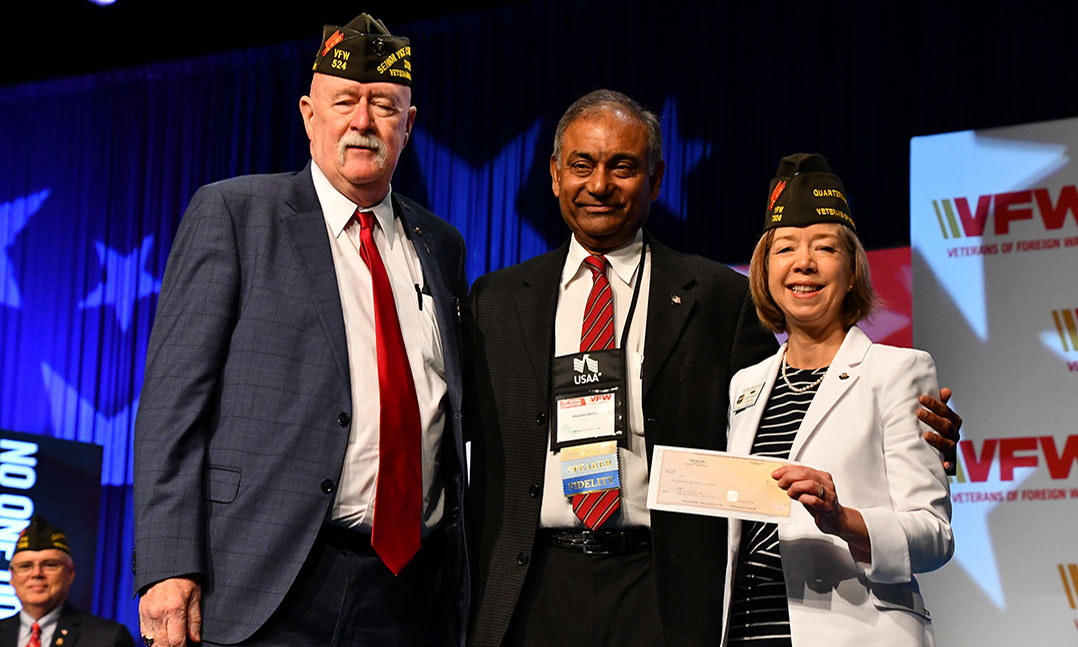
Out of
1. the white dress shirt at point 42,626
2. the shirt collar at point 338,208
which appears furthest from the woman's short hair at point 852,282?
the white dress shirt at point 42,626

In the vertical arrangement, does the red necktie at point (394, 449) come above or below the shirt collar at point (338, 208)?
below

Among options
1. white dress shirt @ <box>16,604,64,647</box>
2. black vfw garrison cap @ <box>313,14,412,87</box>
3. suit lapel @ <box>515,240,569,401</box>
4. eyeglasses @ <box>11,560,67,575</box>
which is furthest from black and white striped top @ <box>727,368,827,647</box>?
eyeglasses @ <box>11,560,67,575</box>

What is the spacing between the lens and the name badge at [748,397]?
107 inches

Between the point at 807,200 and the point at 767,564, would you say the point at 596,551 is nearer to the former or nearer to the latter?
the point at 767,564

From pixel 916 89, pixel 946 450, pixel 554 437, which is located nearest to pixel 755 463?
pixel 946 450

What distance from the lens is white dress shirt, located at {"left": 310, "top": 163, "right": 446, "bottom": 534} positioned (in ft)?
8.66

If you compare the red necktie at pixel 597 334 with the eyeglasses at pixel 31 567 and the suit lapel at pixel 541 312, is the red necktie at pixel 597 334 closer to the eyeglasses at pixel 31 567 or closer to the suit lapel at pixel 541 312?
the suit lapel at pixel 541 312

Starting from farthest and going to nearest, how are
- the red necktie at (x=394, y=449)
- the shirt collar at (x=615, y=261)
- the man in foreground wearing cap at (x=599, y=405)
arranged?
the shirt collar at (x=615, y=261)
the man in foreground wearing cap at (x=599, y=405)
the red necktie at (x=394, y=449)

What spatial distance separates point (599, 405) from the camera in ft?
9.38

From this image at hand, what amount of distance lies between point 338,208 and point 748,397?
1096 mm

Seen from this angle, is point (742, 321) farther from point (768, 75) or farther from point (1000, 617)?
point (768, 75)

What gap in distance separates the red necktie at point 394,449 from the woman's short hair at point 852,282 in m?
0.86

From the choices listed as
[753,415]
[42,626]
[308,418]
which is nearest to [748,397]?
[753,415]

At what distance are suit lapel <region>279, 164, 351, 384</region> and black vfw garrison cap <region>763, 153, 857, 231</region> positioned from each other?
1034 mm
